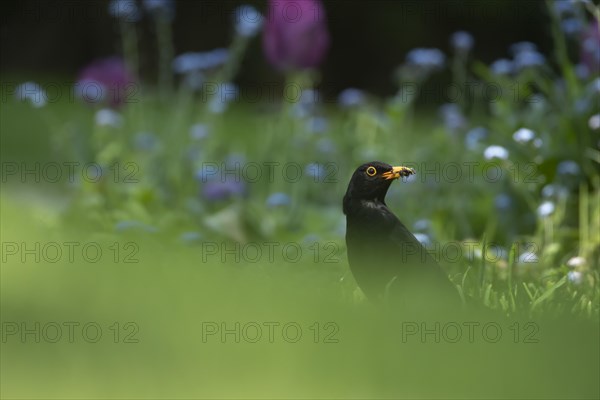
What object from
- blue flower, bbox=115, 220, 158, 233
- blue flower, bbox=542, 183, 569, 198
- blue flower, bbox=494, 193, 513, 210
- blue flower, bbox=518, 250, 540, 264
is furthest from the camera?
blue flower, bbox=494, 193, 513, 210

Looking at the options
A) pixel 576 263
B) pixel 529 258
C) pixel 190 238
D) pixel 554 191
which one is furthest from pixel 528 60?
pixel 190 238

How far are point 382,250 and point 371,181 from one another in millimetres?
205

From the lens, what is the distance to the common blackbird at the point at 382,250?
2826mm

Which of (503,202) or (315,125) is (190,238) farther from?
(315,125)

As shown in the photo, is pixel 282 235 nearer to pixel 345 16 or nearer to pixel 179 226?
pixel 179 226

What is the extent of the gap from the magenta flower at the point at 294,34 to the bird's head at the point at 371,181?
252 centimetres

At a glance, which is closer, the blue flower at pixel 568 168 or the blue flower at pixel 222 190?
the blue flower at pixel 568 168

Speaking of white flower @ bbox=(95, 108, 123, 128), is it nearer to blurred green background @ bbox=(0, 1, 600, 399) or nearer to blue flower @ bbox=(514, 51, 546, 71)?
blurred green background @ bbox=(0, 1, 600, 399)

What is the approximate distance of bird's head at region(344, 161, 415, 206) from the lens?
113 inches

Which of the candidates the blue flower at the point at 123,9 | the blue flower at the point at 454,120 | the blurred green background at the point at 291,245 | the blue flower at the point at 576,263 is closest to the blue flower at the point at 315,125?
the blurred green background at the point at 291,245

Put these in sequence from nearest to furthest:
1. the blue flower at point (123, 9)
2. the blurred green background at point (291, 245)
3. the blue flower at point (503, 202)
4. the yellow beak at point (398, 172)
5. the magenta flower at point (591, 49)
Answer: the blurred green background at point (291, 245) < the yellow beak at point (398, 172) < the blue flower at point (503, 202) < the magenta flower at point (591, 49) < the blue flower at point (123, 9)

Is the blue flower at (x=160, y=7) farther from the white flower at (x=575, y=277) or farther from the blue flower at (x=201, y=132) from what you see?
the white flower at (x=575, y=277)

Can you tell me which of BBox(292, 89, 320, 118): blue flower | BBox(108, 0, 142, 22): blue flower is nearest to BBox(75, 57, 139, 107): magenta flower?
BBox(108, 0, 142, 22): blue flower

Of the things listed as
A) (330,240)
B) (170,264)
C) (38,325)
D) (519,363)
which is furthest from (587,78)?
(38,325)
